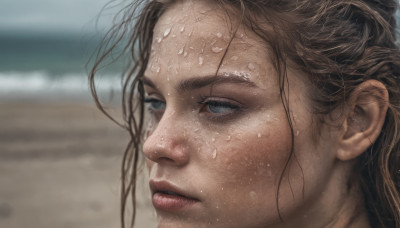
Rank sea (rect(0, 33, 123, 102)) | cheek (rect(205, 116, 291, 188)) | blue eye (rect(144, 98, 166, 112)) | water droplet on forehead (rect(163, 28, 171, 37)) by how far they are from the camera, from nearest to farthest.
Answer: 1. cheek (rect(205, 116, 291, 188))
2. water droplet on forehead (rect(163, 28, 171, 37))
3. blue eye (rect(144, 98, 166, 112))
4. sea (rect(0, 33, 123, 102))

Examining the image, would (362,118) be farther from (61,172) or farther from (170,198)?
(61,172)

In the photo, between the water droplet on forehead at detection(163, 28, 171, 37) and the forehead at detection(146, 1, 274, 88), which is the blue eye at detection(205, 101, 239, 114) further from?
the water droplet on forehead at detection(163, 28, 171, 37)

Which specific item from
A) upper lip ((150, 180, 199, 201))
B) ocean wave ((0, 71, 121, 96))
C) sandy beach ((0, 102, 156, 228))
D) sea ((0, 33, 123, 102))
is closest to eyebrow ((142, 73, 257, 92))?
upper lip ((150, 180, 199, 201))

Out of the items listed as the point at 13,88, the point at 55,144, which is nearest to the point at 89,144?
the point at 55,144

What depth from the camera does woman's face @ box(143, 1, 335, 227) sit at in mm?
2096

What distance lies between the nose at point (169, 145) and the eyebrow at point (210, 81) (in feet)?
0.41

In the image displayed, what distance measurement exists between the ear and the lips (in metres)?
0.62

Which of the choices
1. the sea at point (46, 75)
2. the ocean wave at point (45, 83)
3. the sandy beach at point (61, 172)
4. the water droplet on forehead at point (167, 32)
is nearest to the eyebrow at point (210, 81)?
the water droplet on forehead at point (167, 32)

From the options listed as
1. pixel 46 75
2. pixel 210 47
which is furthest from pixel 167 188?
pixel 46 75

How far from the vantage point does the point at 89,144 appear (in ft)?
30.7

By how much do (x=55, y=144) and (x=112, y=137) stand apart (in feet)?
3.38

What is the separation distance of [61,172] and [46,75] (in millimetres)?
15815

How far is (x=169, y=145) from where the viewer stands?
6.92ft

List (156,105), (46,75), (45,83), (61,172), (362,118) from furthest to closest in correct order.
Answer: (46,75)
(45,83)
(61,172)
(156,105)
(362,118)
